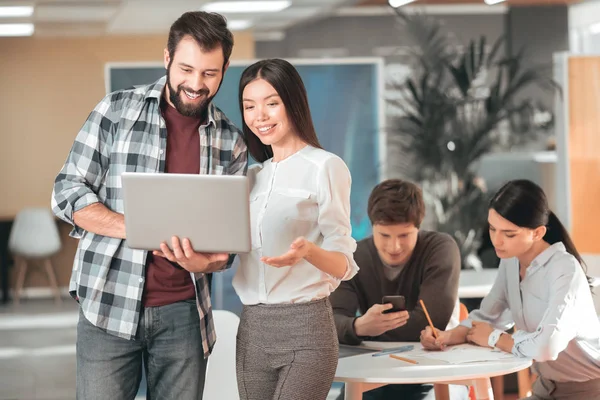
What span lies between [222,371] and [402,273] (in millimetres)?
801

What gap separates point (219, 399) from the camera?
3104 millimetres

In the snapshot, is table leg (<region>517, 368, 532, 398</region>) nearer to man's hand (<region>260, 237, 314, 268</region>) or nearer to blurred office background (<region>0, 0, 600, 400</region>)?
blurred office background (<region>0, 0, 600, 400</region>)

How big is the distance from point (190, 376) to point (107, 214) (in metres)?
0.49

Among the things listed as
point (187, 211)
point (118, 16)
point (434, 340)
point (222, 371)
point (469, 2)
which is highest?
point (469, 2)

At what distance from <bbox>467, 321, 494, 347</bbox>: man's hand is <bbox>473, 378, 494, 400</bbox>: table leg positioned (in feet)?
0.93

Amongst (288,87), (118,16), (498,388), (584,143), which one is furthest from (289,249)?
(584,143)

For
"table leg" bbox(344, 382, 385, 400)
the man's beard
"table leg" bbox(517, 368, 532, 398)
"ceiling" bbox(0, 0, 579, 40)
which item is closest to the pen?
"table leg" bbox(344, 382, 385, 400)

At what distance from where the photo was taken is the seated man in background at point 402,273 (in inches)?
128

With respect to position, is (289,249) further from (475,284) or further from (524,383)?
(475,284)

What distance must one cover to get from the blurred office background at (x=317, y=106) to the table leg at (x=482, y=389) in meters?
2.90

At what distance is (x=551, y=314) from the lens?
276 centimetres

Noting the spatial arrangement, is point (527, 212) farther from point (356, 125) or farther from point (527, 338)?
point (356, 125)

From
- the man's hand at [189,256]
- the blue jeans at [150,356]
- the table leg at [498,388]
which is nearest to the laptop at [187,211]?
the man's hand at [189,256]

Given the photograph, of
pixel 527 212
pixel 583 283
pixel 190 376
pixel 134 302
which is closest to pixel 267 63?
pixel 134 302
